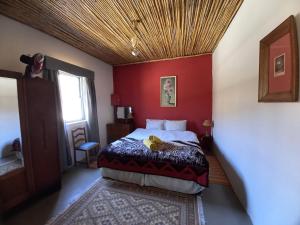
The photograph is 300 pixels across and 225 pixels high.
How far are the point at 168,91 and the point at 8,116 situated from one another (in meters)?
3.39

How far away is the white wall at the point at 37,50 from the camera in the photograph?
81.3 inches

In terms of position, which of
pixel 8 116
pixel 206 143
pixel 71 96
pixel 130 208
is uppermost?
pixel 71 96

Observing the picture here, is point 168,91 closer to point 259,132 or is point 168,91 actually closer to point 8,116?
point 259,132

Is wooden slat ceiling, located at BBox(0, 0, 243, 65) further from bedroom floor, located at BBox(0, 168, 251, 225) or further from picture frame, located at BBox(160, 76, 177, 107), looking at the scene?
bedroom floor, located at BBox(0, 168, 251, 225)

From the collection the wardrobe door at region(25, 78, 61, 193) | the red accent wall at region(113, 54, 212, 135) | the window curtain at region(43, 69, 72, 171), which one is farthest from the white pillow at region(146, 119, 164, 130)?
the wardrobe door at region(25, 78, 61, 193)

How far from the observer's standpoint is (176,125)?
403cm

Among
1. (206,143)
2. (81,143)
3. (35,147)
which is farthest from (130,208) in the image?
(206,143)

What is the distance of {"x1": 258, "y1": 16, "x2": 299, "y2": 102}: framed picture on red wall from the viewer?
3.24 ft

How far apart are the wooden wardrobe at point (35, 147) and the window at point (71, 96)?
919mm

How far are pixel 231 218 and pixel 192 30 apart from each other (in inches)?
108

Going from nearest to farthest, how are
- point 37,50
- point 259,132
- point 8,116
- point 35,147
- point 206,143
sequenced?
point 259,132 → point 8,116 → point 35,147 → point 37,50 → point 206,143

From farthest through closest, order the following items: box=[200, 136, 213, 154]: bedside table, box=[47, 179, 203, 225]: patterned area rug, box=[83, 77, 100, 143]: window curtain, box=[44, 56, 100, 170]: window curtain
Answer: box=[200, 136, 213, 154]: bedside table
box=[83, 77, 100, 143]: window curtain
box=[44, 56, 100, 170]: window curtain
box=[47, 179, 203, 225]: patterned area rug

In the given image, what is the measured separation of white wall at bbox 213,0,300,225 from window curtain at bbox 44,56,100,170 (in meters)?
2.88

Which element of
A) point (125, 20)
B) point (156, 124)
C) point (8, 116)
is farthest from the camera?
point (156, 124)
